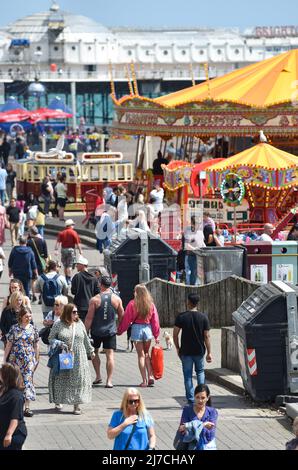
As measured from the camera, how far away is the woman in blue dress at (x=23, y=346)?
12.5 meters

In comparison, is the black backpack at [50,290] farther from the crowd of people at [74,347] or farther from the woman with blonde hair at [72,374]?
the woman with blonde hair at [72,374]

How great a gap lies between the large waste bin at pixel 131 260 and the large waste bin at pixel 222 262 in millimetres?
418

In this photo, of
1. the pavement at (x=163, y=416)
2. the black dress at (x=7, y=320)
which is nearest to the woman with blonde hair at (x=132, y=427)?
the pavement at (x=163, y=416)

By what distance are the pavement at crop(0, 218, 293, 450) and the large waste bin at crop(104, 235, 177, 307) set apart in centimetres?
327

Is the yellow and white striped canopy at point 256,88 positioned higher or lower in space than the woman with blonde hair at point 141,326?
higher

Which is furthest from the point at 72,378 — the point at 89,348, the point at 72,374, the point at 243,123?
the point at 243,123

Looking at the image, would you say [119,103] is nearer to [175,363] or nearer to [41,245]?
[41,245]

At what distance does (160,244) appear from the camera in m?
18.5

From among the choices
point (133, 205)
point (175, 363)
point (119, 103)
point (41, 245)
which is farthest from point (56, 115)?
point (175, 363)

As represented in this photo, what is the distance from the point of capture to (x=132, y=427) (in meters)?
8.95

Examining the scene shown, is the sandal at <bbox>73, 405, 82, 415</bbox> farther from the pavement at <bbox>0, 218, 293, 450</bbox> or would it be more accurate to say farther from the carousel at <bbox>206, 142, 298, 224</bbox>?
the carousel at <bbox>206, 142, 298, 224</bbox>

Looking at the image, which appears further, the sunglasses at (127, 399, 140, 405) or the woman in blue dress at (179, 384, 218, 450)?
the woman in blue dress at (179, 384, 218, 450)

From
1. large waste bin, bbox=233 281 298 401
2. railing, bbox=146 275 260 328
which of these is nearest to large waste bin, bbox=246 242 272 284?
railing, bbox=146 275 260 328

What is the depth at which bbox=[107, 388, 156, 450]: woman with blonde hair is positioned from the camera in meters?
8.92
